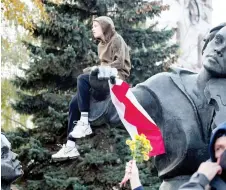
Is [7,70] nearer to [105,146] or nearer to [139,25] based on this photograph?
[139,25]

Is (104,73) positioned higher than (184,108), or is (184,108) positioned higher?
(104,73)

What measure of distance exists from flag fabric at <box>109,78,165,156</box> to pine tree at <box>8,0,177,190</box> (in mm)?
6887

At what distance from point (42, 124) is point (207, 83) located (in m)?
8.01

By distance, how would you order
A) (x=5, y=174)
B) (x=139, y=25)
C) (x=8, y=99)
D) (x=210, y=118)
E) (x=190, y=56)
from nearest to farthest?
(x=210, y=118) → (x=5, y=174) → (x=139, y=25) → (x=8, y=99) → (x=190, y=56)

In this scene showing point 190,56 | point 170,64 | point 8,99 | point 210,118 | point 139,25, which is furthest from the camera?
point 190,56

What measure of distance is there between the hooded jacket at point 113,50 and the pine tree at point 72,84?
Answer: 19.5 feet

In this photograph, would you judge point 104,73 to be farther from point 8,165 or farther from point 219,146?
point 219,146

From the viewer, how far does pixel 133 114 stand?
355 centimetres

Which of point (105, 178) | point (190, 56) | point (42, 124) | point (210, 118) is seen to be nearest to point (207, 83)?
point (210, 118)

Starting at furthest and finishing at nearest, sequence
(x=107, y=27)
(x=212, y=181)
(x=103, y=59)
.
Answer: (x=103, y=59)
(x=107, y=27)
(x=212, y=181)

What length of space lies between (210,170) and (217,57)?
51.7 inches

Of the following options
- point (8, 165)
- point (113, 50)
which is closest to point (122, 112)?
point (8, 165)

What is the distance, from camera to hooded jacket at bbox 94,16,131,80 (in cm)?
450

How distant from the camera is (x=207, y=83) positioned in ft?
11.4
